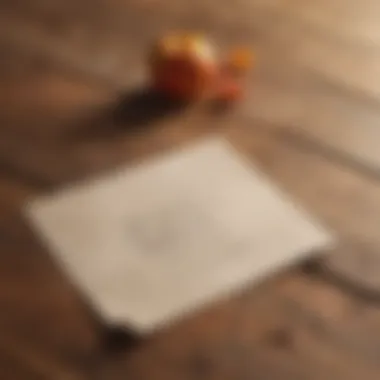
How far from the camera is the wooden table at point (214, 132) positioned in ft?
2.47

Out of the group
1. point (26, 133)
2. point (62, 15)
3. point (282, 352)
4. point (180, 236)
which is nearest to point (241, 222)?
point (180, 236)

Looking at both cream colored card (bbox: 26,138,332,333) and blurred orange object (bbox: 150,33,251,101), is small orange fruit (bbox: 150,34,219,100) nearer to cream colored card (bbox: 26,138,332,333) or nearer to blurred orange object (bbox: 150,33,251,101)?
blurred orange object (bbox: 150,33,251,101)

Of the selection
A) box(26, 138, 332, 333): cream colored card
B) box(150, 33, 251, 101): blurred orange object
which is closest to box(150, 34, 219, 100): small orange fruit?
box(150, 33, 251, 101): blurred orange object

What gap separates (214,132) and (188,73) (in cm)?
8

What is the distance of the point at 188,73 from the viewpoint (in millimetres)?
1042

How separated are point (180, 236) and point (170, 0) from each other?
54cm

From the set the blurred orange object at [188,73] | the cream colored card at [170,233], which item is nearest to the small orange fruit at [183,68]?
the blurred orange object at [188,73]

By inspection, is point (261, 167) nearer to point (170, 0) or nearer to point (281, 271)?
point (281, 271)

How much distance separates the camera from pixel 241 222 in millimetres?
886

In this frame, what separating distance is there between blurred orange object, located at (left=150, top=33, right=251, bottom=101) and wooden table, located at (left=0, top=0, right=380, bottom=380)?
27 mm

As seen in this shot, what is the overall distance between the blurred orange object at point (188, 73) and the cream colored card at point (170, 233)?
109mm

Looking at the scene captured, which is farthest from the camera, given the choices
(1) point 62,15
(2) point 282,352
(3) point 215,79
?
(1) point 62,15

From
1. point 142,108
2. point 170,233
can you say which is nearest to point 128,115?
point 142,108

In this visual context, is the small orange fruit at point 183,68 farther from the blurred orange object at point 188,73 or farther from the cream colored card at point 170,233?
the cream colored card at point 170,233
